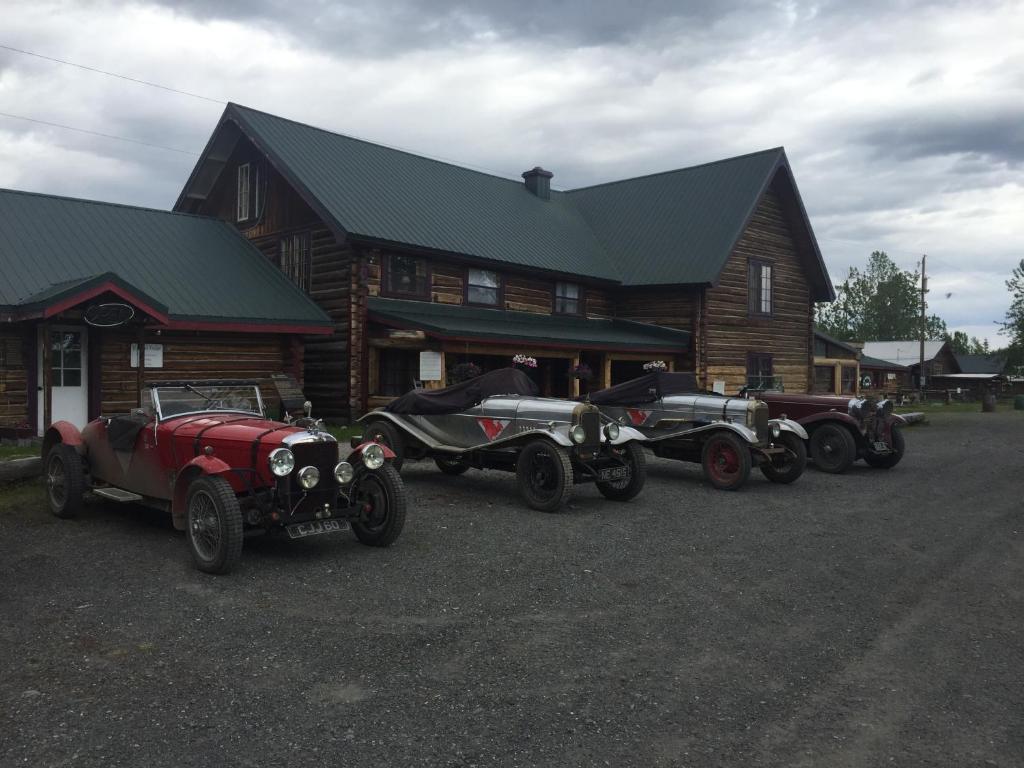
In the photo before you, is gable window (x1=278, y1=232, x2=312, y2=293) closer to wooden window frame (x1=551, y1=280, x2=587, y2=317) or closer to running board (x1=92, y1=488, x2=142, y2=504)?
wooden window frame (x1=551, y1=280, x2=587, y2=317)

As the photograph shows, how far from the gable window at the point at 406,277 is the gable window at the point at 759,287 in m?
11.8

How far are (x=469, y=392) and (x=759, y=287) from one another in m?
18.8

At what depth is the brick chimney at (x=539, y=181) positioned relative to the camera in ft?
93.9

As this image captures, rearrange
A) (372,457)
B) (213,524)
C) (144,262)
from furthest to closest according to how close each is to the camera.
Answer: (144,262)
(372,457)
(213,524)

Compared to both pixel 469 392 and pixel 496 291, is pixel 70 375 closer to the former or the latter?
pixel 469 392

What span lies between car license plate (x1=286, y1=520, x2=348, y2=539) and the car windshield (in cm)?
219

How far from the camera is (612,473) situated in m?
10.4

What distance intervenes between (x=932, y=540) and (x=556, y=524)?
13.3ft

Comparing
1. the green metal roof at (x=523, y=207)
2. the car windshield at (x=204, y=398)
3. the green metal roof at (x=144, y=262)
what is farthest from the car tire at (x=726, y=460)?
the green metal roof at (x=523, y=207)

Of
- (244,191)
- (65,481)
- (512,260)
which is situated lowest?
(65,481)

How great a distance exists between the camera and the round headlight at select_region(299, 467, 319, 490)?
7.00m

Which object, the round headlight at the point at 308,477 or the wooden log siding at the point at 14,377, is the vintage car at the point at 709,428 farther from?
the wooden log siding at the point at 14,377

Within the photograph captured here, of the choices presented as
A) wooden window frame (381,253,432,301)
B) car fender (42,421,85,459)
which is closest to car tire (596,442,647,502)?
car fender (42,421,85,459)

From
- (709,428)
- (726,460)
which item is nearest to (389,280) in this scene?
(709,428)
